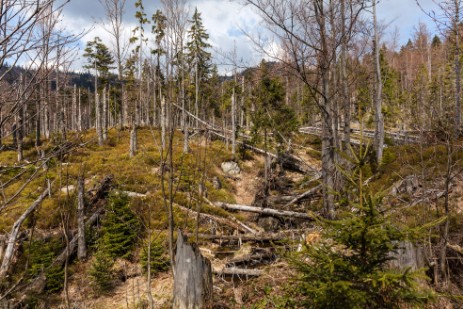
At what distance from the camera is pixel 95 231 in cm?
1055

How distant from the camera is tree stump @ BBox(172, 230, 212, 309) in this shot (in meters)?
4.80

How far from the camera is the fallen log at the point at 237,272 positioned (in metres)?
7.24

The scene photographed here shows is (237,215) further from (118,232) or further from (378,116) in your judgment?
(378,116)

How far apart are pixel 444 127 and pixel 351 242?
438 cm

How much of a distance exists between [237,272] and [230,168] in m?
12.6

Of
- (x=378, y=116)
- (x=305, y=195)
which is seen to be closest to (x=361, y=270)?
(x=305, y=195)

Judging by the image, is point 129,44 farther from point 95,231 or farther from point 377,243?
point 377,243

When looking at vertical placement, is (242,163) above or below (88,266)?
above

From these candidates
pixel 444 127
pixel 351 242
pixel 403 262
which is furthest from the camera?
pixel 444 127

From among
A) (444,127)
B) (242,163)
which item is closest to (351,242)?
(444,127)

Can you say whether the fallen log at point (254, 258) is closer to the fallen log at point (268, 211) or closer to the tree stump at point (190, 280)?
the fallen log at point (268, 211)

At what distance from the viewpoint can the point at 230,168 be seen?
19.9 m

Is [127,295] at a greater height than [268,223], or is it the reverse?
[268,223]

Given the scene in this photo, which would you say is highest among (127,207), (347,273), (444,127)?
(444,127)
